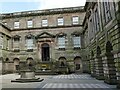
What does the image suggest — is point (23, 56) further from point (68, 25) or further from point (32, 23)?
point (68, 25)

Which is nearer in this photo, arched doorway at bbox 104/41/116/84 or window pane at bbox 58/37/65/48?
arched doorway at bbox 104/41/116/84

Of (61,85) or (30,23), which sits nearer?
(61,85)

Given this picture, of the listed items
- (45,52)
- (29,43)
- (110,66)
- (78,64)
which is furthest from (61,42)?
(110,66)

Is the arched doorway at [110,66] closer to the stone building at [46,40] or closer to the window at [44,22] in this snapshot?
the stone building at [46,40]

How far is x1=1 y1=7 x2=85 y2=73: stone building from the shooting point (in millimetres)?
34406

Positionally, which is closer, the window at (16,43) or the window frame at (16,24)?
the window at (16,43)

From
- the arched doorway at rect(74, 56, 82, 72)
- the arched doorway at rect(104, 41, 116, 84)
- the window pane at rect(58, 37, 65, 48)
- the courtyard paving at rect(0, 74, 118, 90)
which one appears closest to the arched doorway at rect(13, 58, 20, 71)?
the window pane at rect(58, 37, 65, 48)

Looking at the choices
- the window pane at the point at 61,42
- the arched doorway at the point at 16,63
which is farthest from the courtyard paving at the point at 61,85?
the arched doorway at the point at 16,63

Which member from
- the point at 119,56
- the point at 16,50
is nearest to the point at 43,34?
the point at 16,50

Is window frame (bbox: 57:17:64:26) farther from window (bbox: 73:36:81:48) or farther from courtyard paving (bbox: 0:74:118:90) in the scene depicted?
courtyard paving (bbox: 0:74:118:90)

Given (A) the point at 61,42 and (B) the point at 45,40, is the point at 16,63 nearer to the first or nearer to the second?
(B) the point at 45,40

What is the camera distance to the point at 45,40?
35188 mm

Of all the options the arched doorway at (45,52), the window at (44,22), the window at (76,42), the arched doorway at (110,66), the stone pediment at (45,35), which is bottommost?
the arched doorway at (110,66)

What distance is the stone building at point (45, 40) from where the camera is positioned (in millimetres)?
34406
